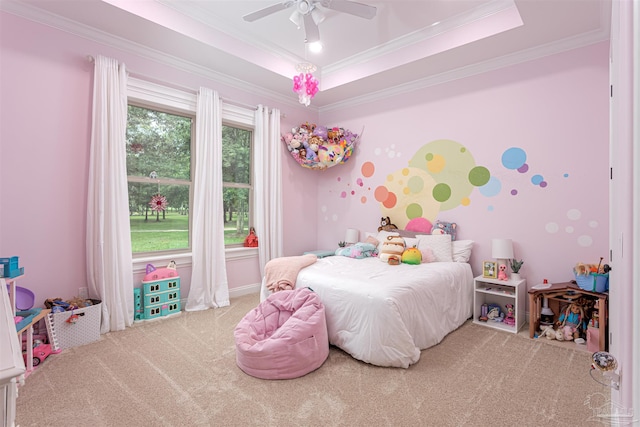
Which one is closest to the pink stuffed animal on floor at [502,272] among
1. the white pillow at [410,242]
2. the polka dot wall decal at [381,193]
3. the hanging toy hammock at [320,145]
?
the white pillow at [410,242]

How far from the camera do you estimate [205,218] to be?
3.73 meters

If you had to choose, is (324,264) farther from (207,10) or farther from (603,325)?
(207,10)

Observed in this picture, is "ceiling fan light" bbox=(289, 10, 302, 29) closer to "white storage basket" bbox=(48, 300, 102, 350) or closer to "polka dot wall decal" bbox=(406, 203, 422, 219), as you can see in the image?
"polka dot wall decal" bbox=(406, 203, 422, 219)

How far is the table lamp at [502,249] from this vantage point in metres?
3.20

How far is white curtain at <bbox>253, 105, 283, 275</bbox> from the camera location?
14.1 feet

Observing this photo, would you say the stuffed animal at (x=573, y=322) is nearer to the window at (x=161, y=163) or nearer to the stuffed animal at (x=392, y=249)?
the stuffed animal at (x=392, y=249)

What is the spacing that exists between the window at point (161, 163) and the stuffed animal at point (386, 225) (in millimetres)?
2069

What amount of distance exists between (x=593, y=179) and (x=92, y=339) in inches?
184

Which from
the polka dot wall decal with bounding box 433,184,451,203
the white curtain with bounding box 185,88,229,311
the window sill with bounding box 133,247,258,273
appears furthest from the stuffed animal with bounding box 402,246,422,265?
the white curtain with bounding box 185,88,229,311

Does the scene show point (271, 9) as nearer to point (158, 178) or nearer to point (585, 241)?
point (158, 178)

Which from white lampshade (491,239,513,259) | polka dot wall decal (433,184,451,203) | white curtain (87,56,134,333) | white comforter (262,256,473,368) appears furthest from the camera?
polka dot wall decal (433,184,451,203)

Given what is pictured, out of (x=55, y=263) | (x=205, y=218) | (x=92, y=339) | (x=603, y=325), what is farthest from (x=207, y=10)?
(x=603, y=325)

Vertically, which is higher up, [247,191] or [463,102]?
[463,102]

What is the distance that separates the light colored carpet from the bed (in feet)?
0.41
